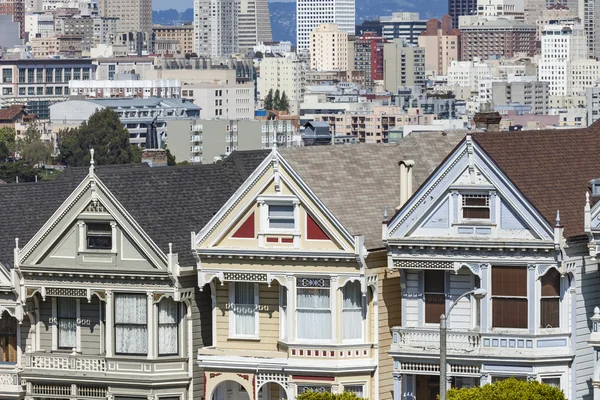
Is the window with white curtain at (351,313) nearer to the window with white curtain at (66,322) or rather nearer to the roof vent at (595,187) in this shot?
the roof vent at (595,187)

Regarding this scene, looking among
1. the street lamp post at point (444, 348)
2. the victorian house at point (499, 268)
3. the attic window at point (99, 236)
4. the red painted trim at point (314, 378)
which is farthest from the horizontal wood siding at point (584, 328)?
the attic window at point (99, 236)

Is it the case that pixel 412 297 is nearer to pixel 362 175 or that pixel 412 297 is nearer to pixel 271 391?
pixel 362 175

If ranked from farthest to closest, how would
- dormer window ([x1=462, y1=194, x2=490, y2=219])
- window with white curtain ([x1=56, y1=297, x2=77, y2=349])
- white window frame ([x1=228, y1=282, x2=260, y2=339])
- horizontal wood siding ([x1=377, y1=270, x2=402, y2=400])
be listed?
window with white curtain ([x1=56, y1=297, x2=77, y2=349])
white window frame ([x1=228, y1=282, x2=260, y2=339])
horizontal wood siding ([x1=377, y1=270, x2=402, y2=400])
dormer window ([x1=462, y1=194, x2=490, y2=219])

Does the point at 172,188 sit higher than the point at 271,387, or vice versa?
the point at 172,188

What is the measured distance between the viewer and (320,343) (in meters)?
44.2

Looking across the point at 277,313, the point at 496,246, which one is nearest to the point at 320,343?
the point at 277,313

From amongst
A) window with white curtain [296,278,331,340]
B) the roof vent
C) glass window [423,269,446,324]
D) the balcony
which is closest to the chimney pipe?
glass window [423,269,446,324]

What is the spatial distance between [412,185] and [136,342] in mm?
6073

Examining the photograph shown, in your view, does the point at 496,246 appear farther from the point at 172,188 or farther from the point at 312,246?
the point at 172,188

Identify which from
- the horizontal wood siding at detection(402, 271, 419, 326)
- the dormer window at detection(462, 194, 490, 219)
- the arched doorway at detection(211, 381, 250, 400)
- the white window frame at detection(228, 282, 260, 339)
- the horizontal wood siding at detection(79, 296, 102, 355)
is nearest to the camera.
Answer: the dormer window at detection(462, 194, 490, 219)

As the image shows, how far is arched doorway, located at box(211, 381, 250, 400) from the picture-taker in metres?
45.8

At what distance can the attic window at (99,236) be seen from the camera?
46.2 meters

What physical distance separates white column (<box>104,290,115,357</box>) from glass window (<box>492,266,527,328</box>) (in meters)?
7.68

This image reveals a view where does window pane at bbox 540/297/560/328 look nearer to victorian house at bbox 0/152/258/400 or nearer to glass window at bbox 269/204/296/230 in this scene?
glass window at bbox 269/204/296/230
